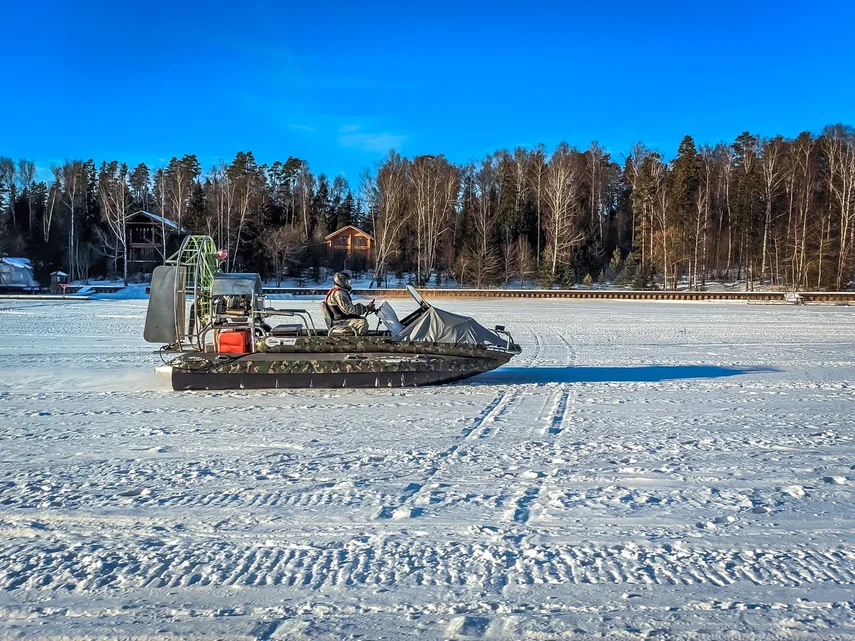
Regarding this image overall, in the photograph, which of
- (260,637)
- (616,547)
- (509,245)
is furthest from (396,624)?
(509,245)

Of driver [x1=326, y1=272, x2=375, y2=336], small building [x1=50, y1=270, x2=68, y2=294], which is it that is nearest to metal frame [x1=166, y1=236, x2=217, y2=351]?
driver [x1=326, y1=272, x2=375, y2=336]

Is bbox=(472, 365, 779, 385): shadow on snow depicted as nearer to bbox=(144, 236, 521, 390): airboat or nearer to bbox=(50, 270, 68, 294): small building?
bbox=(144, 236, 521, 390): airboat

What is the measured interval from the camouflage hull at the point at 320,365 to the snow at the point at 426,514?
0.27m

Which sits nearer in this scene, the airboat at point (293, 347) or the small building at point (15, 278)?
the airboat at point (293, 347)

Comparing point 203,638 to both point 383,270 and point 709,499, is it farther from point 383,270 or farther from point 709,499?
point 383,270

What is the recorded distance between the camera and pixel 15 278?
1687 inches

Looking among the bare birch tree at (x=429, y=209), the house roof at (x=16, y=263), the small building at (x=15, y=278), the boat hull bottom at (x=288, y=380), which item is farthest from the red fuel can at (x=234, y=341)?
the bare birch tree at (x=429, y=209)

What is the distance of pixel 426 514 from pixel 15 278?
155ft

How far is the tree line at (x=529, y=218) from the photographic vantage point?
162 ft

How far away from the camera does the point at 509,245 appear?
5484 centimetres

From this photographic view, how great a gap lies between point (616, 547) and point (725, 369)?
340 inches

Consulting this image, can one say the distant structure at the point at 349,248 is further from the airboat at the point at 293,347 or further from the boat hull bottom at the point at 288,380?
the boat hull bottom at the point at 288,380

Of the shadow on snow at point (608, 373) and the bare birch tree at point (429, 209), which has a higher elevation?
the bare birch tree at point (429, 209)

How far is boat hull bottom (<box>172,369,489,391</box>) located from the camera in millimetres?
8891
